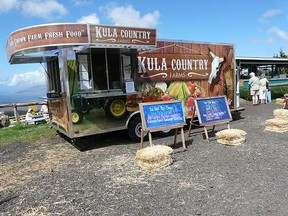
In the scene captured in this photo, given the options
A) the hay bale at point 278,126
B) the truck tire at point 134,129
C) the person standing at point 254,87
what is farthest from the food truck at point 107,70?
the person standing at point 254,87

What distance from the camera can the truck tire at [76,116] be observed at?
710 cm

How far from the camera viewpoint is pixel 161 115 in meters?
7.14

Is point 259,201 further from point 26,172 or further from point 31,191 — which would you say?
point 26,172

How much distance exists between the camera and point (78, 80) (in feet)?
23.8

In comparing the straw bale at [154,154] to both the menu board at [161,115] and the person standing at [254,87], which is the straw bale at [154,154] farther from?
the person standing at [254,87]

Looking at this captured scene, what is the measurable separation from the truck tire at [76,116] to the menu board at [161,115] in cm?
151

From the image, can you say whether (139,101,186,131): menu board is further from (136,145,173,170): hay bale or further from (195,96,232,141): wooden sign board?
(136,145,173,170): hay bale

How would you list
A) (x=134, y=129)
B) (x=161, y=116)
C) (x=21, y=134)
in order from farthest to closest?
1. (x=21, y=134)
2. (x=134, y=129)
3. (x=161, y=116)

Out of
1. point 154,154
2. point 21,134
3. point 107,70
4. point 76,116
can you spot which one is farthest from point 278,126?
point 21,134

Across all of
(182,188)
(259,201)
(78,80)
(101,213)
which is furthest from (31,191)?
(259,201)

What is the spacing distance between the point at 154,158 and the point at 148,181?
24.9 inches

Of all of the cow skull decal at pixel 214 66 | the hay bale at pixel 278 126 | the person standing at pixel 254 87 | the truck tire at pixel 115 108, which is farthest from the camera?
the person standing at pixel 254 87

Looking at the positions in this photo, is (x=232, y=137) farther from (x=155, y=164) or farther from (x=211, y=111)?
(x=155, y=164)

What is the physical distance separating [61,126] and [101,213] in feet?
14.8
